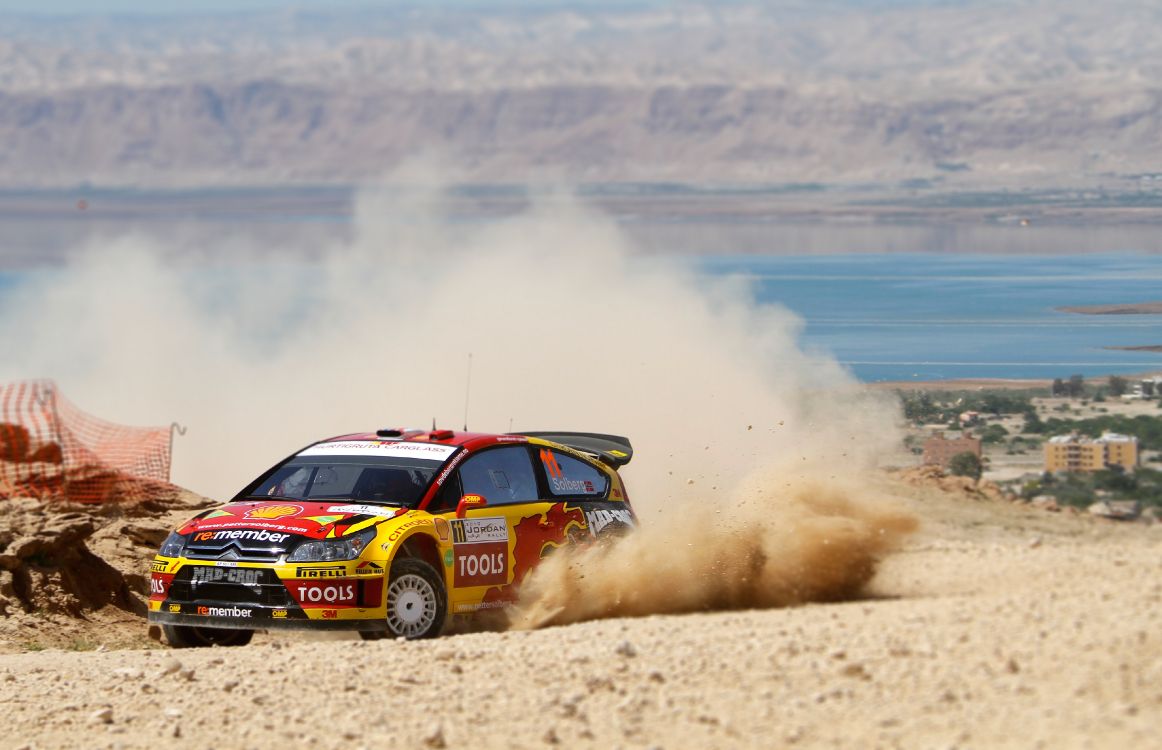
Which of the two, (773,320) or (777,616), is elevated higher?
(773,320)

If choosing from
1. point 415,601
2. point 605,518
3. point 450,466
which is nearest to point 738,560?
point 605,518

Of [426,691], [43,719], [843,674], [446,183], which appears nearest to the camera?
[843,674]

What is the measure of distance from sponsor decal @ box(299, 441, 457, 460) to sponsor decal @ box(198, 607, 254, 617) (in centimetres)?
147

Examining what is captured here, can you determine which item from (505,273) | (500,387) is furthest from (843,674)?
(505,273)

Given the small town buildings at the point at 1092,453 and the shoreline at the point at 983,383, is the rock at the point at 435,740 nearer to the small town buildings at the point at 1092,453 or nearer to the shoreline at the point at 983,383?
the small town buildings at the point at 1092,453

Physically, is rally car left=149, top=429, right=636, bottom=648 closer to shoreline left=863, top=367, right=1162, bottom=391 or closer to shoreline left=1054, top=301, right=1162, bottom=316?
shoreline left=863, top=367, right=1162, bottom=391

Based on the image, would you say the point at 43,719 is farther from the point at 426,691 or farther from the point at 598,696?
the point at 598,696

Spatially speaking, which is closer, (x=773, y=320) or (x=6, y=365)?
(x=773, y=320)

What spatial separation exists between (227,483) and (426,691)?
16.3 meters

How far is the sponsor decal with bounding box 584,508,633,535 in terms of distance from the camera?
1166 cm

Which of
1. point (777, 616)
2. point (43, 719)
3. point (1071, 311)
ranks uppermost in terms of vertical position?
point (1071, 311)

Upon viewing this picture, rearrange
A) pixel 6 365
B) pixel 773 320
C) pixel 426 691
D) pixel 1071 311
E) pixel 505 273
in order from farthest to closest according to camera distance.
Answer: pixel 6 365, pixel 505 273, pixel 773 320, pixel 1071 311, pixel 426 691

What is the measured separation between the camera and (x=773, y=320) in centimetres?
3275

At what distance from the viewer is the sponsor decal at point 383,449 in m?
11.2
